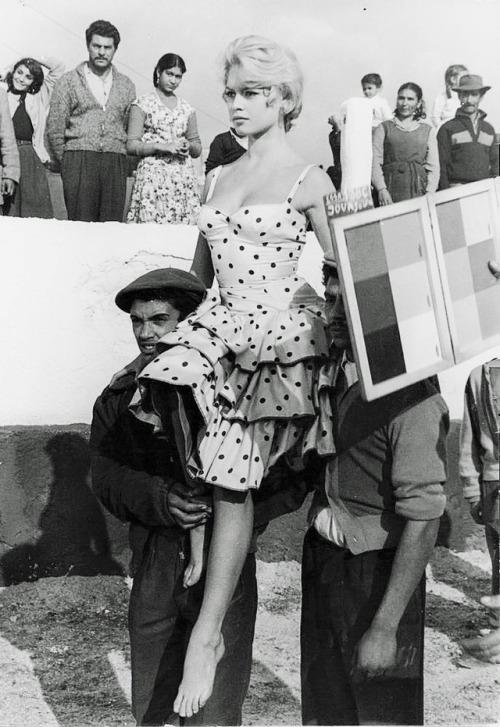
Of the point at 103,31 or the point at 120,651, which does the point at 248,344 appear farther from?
the point at 103,31

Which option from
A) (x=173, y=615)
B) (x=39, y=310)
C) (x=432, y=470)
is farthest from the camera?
(x=39, y=310)

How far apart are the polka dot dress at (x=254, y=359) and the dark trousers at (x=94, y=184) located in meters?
3.09

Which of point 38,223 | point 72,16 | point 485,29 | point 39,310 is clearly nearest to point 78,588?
point 39,310

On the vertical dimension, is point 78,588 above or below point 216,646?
below

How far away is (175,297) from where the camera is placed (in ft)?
11.0

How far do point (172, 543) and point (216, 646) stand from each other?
14.5 inches

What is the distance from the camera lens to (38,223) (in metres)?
5.97

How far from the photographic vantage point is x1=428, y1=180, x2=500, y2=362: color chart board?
290cm

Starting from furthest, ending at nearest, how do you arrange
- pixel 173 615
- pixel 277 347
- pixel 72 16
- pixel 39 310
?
pixel 39 310 → pixel 72 16 → pixel 173 615 → pixel 277 347

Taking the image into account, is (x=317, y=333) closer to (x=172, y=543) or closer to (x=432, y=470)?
(x=432, y=470)

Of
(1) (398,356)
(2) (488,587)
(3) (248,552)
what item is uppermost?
(1) (398,356)

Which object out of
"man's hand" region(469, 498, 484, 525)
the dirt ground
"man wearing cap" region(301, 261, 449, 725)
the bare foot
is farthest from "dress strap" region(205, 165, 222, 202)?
"man's hand" region(469, 498, 484, 525)

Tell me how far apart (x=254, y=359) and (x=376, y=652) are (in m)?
0.88

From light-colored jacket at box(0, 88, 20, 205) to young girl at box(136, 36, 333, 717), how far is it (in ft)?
10.4
